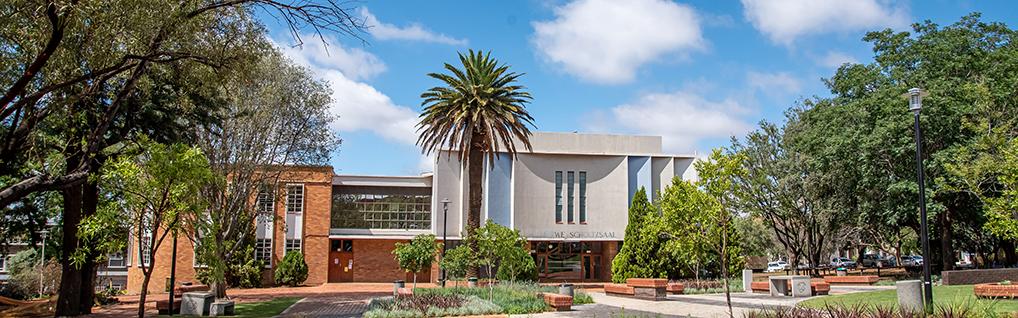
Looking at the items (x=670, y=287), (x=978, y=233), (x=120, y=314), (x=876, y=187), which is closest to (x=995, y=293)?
(x=670, y=287)

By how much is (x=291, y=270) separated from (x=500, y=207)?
37.5 ft

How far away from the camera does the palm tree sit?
94.1 feet

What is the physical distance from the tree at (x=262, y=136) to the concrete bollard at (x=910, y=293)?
66.1 ft

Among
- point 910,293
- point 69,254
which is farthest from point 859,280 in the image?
point 69,254

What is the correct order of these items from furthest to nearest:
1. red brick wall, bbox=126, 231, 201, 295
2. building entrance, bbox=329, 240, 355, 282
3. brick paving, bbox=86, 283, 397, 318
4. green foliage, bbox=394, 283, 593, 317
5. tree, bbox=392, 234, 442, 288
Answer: building entrance, bbox=329, 240, 355, 282 < red brick wall, bbox=126, 231, 201, 295 < tree, bbox=392, 234, 442, 288 < brick paving, bbox=86, 283, 397, 318 < green foliage, bbox=394, 283, 593, 317

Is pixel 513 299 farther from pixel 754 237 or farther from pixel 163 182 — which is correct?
pixel 754 237

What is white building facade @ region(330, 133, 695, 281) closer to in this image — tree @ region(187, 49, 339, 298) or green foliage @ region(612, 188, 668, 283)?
green foliage @ region(612, 188, 668, 283)

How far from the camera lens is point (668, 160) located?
122 ft

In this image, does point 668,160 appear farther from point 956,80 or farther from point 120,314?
point 120,314

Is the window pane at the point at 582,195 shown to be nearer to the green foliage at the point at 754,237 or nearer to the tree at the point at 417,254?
the tree at the point at 417,254

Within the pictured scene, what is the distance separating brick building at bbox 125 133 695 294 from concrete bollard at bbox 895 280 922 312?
23.5m

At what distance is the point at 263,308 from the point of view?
66.7 ft

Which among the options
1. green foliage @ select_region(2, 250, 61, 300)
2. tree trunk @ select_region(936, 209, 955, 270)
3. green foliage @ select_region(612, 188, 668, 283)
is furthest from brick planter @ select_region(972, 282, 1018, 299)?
green foliage @ select_region(2, 250, 61, 300)

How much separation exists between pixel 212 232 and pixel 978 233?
39.7 m
